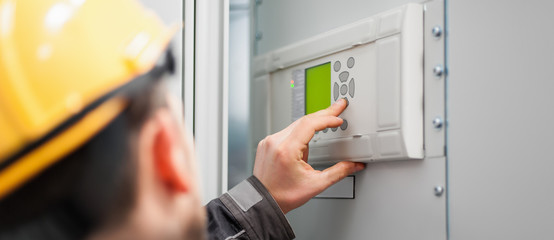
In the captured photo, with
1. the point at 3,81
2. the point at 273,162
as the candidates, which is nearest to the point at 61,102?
the point at 3,81

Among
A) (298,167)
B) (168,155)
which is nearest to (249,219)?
(298,167)

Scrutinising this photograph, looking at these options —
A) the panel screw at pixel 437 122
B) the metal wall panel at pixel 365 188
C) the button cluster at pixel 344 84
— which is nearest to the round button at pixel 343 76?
the button cluster at pixel 344 84

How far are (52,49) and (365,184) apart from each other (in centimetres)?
85

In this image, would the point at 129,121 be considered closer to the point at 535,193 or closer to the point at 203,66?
the point at 535,193

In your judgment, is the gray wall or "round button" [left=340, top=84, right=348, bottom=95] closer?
the gray wall

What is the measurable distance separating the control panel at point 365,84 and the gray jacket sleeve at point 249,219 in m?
0.15

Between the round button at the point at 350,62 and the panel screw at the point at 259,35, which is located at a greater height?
the panel screw at the point at 259,35

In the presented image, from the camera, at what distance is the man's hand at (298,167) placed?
1040mm

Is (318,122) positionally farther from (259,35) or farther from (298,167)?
(259,35)

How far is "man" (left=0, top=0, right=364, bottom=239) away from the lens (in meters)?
0.23

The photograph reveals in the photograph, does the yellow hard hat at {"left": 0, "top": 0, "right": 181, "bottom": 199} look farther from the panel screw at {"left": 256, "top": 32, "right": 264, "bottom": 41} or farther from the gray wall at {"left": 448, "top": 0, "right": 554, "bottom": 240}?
the panel screw at {"left": 256, "top": 32, "right": 264, "bottom": 41}

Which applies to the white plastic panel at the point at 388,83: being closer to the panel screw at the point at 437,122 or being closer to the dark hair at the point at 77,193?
the panel screw at the point at 437,122

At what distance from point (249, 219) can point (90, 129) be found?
2.69 ft

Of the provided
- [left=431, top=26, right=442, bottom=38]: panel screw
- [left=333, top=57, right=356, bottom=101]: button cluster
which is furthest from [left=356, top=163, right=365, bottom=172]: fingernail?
[left=431, top=26, right=442, bottom=38]: panel screw
